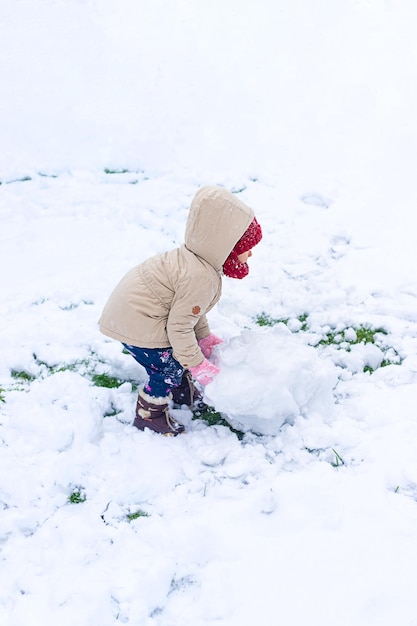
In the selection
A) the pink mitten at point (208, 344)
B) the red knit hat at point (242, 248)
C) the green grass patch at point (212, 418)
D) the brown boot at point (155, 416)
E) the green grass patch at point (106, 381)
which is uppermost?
the red knit hat at point (242, 248)

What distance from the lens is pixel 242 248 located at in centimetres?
283

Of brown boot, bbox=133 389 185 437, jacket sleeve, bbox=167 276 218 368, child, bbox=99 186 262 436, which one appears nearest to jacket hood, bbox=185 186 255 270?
child, bbox=99 186 262 436

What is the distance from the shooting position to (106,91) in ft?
23.8

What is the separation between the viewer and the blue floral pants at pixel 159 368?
9.61 ft

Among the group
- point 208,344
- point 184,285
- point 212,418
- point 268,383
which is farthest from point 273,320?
point 184,285

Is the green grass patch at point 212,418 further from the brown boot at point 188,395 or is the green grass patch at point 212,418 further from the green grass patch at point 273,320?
the green grass patch at point 273,320

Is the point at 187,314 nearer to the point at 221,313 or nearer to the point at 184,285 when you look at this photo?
the point at 184,285

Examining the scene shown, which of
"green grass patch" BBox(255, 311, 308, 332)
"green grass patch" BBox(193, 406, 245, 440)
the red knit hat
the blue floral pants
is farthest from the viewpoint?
"green grass patch" BBox(255, 311, 308, 332)

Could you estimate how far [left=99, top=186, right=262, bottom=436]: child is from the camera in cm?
268

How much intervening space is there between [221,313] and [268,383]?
118cm

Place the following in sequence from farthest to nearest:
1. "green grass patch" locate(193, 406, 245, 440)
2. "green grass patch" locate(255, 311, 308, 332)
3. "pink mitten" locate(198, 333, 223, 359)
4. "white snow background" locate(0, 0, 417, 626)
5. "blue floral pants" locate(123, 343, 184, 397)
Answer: "green grass patch" locate(255, 311, 308, 332), "pink mitten" locate(198, 333, 223, 359), "green grass patch" locate(193, 406, 245, 440), "blue floral pants" locate(123, 343, 184, 397), "white snow background" locate(0, 0, 417, 626)

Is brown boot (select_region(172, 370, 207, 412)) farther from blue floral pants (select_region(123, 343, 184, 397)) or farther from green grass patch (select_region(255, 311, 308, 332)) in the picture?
green grass patch (select_region(255, 311, 308, 332))

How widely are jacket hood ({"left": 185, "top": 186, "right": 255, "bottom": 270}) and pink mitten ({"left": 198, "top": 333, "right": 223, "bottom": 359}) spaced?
58cm

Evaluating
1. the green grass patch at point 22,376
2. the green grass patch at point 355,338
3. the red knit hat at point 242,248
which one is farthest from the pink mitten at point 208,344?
the green grass patch at point 22,376
